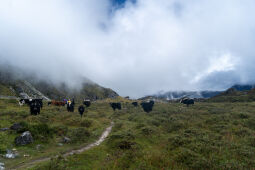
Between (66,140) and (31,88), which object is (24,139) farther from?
(31,88)

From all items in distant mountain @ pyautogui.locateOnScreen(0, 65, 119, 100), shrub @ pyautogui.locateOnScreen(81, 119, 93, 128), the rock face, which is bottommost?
shrub @ pyautogui.locateOnScreen(81, 119, 93, 128)

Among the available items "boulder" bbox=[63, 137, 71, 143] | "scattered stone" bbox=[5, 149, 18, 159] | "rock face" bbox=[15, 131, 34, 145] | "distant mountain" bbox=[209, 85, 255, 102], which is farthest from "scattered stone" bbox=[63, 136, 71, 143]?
"distant mountain" bbox=[209, 85, 255, 102]

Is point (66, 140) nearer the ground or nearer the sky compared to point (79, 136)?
nearer the ground

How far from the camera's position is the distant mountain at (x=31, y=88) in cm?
10854

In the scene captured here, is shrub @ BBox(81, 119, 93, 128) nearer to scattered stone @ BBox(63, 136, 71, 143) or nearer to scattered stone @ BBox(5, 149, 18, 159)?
scattered stone @ BBox(63, 136, 71, 143)

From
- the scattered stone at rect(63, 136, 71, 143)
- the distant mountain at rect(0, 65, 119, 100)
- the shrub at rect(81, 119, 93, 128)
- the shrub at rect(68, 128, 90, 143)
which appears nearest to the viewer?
the scattered stone at rect(63, 136, 71, 143)

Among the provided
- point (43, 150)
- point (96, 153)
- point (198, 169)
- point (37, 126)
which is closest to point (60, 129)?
point (37, 126)

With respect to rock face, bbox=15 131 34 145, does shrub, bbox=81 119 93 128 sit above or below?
below

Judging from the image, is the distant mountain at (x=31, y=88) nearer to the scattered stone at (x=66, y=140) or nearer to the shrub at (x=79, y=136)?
the shrub at (x=79, y=136)

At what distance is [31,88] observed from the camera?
12988cm

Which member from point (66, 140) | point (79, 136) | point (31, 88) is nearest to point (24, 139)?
point (66, 140)

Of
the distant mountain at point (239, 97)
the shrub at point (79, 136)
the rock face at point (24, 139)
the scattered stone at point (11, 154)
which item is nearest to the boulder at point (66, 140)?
the shrub at point (79, 136)

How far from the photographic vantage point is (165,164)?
33.2 feet

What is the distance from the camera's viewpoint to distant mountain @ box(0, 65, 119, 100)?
10854 cm
